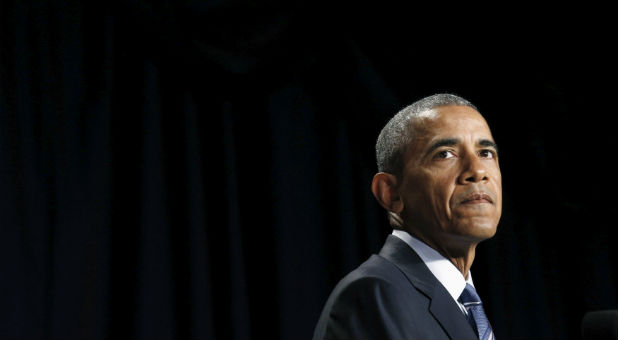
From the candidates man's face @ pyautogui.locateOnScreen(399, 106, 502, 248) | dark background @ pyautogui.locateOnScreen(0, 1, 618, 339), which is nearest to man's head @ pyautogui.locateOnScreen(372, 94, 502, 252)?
man's face @ pyautogui.locateOnScreen(399, 106, 502, 248)

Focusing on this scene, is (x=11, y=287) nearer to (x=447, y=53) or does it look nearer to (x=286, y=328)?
(x=286, y=328)

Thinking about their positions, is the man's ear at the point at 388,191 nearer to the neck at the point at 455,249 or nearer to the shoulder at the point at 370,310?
the neck at the point at 455,249

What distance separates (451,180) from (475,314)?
0.26 meters

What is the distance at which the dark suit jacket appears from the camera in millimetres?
1277

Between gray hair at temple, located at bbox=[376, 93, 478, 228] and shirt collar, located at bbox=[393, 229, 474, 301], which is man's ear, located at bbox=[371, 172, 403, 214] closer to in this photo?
gray hair at temple, located at bbox=[376, 93, 478, 228]

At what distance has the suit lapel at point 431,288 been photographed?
1.36 metres

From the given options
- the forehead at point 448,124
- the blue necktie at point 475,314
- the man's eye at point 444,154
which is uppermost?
the forehead at point 448,124

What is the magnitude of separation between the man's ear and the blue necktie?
0.23 metres

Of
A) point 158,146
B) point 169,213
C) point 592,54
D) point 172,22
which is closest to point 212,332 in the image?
point 169,213

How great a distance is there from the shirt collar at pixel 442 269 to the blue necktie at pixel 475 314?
1 cm

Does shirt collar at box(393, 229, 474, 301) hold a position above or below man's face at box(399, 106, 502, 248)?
below

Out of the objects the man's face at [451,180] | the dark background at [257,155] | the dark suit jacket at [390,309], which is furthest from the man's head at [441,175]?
the dark background at [257,155]

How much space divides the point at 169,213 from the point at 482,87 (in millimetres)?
1168

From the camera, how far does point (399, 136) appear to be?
165 cm
